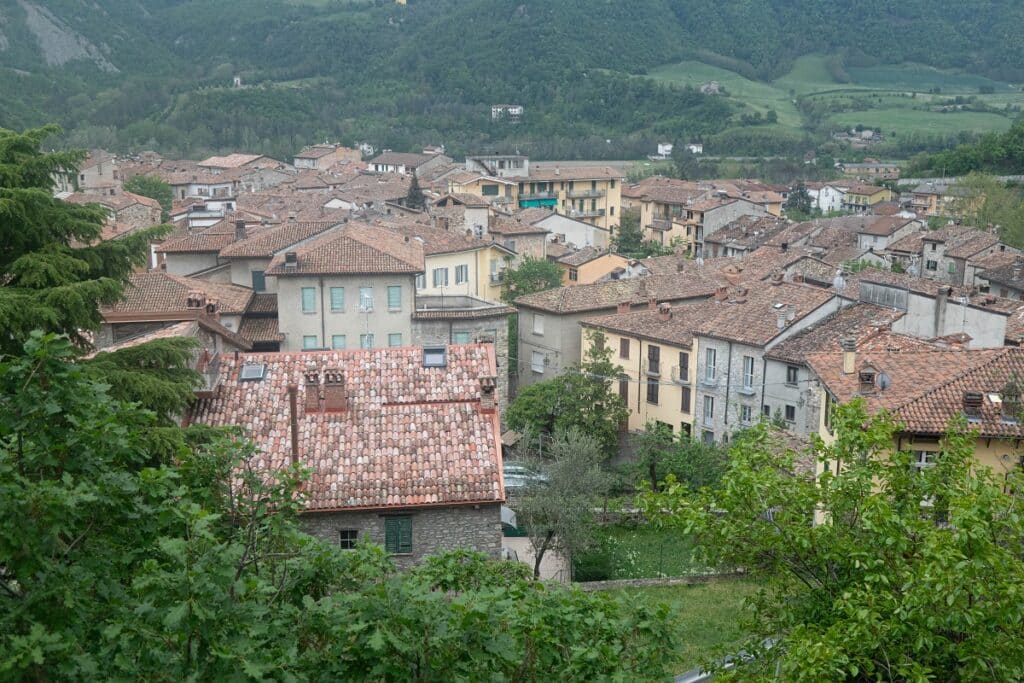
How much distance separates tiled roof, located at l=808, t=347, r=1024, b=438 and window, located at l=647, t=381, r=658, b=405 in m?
14.3

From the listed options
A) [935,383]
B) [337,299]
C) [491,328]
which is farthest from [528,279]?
[935,383]

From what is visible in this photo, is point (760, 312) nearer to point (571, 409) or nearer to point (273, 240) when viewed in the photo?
point (571, 409)

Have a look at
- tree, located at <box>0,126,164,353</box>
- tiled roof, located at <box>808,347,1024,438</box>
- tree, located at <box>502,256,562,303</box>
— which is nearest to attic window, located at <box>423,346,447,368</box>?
tree, located at <box>0,126,164,353</box>

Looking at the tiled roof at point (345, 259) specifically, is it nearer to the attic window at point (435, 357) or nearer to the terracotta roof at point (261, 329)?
the terracotta roof at point (261, 329)

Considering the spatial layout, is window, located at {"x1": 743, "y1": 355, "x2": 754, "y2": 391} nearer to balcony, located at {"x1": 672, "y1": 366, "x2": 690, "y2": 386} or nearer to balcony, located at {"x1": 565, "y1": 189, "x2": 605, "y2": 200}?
balcony, located at {"x1": 672, "y1": 366, "x2": 690, "y2": 386}

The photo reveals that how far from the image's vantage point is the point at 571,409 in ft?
124

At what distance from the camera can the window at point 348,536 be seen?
68.7 ft

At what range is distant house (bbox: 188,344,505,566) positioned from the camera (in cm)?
2089

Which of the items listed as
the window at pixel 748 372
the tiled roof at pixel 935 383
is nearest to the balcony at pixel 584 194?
the window at pixel 748 372

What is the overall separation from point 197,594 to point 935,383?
70.0 feet

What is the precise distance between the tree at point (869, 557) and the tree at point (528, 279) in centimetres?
4330

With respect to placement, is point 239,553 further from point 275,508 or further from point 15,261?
point 15,261

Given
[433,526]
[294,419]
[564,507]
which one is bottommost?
[564,507]

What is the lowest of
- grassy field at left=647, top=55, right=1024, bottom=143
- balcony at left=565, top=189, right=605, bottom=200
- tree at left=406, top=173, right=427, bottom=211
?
tree at left=406, top=173, right=427, bottom=211
